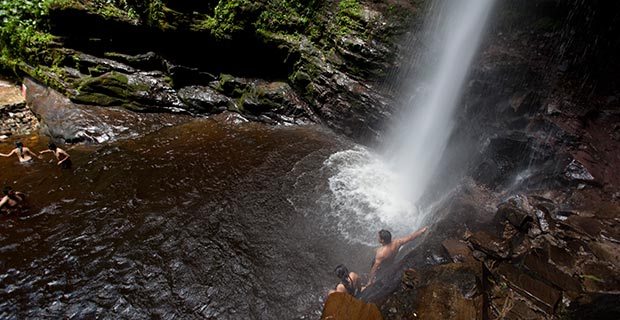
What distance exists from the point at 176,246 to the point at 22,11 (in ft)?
39.4

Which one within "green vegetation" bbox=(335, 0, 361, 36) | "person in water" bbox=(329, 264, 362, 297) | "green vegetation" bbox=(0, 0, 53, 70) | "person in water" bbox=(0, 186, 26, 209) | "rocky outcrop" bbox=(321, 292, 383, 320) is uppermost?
"green vegetation" bbox=(335, 0, 361, 36)

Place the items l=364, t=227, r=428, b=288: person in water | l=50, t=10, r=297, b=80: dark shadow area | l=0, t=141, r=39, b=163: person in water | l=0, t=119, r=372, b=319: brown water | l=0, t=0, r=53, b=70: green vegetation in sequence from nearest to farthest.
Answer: l=0, t=119, r=372, b=319: brown water, l=364, t=227, r=428, b=288: person in water, l=0, t=141, r=39, b=163: person in water, l=0, t=0, r=53, b=70: green vegetation, l=50, t=10, r=297, b=80: dark shadow area

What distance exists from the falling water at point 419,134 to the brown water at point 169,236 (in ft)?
3.47

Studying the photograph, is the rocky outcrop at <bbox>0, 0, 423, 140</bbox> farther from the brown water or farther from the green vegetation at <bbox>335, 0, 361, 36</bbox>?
the brown water

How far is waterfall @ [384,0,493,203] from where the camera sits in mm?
9109

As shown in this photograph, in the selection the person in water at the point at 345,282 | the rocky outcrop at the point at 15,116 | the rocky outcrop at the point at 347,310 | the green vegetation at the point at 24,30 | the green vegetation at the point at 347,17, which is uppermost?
the green vegetation at the point at 347,17

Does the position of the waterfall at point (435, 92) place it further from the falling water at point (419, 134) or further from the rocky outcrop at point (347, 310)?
the rocky outcrop at point (347, 310)

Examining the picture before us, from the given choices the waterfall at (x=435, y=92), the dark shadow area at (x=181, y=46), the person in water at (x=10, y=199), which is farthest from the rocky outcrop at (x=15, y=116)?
the waterfall at (x=435, y=92)

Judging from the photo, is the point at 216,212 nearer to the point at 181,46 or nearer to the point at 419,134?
the point at 419,134

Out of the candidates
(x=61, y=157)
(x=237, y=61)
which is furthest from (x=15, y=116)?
(x=237, y=61)

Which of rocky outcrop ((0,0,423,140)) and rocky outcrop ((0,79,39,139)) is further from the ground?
rocky outcrop ((0,0,423,140))

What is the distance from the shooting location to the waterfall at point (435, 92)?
9.11 m

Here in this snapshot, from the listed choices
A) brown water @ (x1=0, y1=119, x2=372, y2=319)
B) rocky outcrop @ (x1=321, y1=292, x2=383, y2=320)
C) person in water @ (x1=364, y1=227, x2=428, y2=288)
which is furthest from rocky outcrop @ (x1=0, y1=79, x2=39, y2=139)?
person in water @ (x1=364, y1=227, x2=428, y2=288)

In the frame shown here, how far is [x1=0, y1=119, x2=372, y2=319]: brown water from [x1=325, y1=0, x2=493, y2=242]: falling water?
3.47 feet
